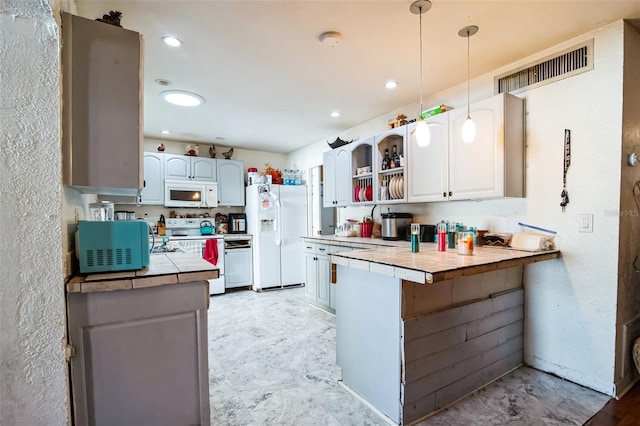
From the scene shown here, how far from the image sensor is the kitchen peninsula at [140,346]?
4.44ft

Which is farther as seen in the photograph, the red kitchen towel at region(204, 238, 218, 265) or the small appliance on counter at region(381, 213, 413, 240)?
the red kitchen towel at region(204, 238, 218, 265)

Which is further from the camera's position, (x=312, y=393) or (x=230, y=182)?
(x=230, y=182)

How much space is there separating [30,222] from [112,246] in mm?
350

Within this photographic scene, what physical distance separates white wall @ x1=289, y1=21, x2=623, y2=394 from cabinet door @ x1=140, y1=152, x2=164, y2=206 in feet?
14.8

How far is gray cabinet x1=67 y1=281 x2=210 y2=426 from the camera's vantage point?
53.5 inches

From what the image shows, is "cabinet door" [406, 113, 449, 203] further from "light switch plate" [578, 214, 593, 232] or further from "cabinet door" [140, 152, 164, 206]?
"cabinet door" [140, 152, 164, 206]

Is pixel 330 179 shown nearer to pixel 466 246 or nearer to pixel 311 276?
pixel 311 276

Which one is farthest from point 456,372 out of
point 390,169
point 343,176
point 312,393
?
point 343,176

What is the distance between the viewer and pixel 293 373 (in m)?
2.39

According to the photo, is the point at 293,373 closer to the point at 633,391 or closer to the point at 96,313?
the point at 96,313

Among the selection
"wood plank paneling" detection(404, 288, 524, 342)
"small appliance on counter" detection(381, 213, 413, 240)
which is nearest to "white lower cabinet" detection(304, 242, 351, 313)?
"small appliance on counter" detection(381, 213, 413, 240)

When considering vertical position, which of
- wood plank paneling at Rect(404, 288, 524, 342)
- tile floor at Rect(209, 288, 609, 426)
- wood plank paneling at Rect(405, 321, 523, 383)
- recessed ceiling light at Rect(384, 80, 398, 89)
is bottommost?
tile floor at Rect(209, 288, 609, 426)

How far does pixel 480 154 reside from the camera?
252 centimetres

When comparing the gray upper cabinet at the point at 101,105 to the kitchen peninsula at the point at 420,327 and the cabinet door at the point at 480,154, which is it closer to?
the kitchen peninsula at the point at 420,327
